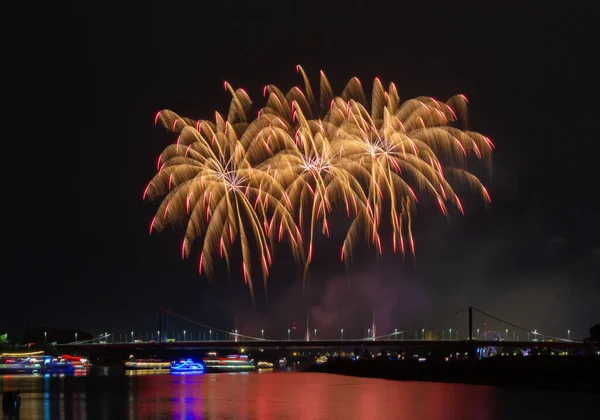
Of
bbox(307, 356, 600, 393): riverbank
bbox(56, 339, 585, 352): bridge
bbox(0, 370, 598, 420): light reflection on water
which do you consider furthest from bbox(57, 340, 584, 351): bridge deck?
bbox(0, 370, 598, 420): light reflection on water

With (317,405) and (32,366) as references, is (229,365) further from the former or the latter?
(317,405)

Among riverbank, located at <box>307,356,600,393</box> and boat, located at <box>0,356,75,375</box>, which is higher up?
riverbank, located at <box>307,356,600,393</box>

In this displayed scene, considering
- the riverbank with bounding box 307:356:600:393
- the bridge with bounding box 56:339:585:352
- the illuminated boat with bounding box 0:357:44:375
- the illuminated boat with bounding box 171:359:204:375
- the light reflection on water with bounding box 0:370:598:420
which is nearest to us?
the light reflection on water with bounding box 0:370:598:420

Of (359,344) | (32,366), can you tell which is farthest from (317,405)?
(32,366)

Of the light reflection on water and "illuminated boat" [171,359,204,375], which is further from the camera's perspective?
"illuminated boat" [171,359,204,375]

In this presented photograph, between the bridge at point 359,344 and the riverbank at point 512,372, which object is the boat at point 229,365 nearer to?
the bridge at point 359,344

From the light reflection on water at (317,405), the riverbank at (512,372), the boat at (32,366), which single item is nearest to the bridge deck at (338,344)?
the boat at (32,366)

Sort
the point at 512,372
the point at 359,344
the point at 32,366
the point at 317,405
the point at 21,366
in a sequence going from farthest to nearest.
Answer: the point at 32,366 < the point at 21,366 < the point at 359,344 < the point at 512,372 < the point at 317,405

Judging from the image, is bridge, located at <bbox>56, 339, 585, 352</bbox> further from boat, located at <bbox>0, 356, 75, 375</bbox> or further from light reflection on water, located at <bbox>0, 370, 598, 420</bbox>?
light reflection on water, located at <bbox>0, 370, 598, 420</bbox>

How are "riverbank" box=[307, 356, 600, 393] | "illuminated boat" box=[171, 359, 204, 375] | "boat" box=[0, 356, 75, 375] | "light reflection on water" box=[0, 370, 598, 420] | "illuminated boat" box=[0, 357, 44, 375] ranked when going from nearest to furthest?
1. "light reflection on water" box=[0, 370, 598, 420]
2. "riverbank" box=[307, 356, 600, 393]
3. "illuminated boat" box=[171, 359, 204, 375]
4. "illuminated boat" box=[0, 357, 44, 375]
5. "boat" box=[0, 356, 75, 375]

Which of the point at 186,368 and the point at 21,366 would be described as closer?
the point at 186,368
